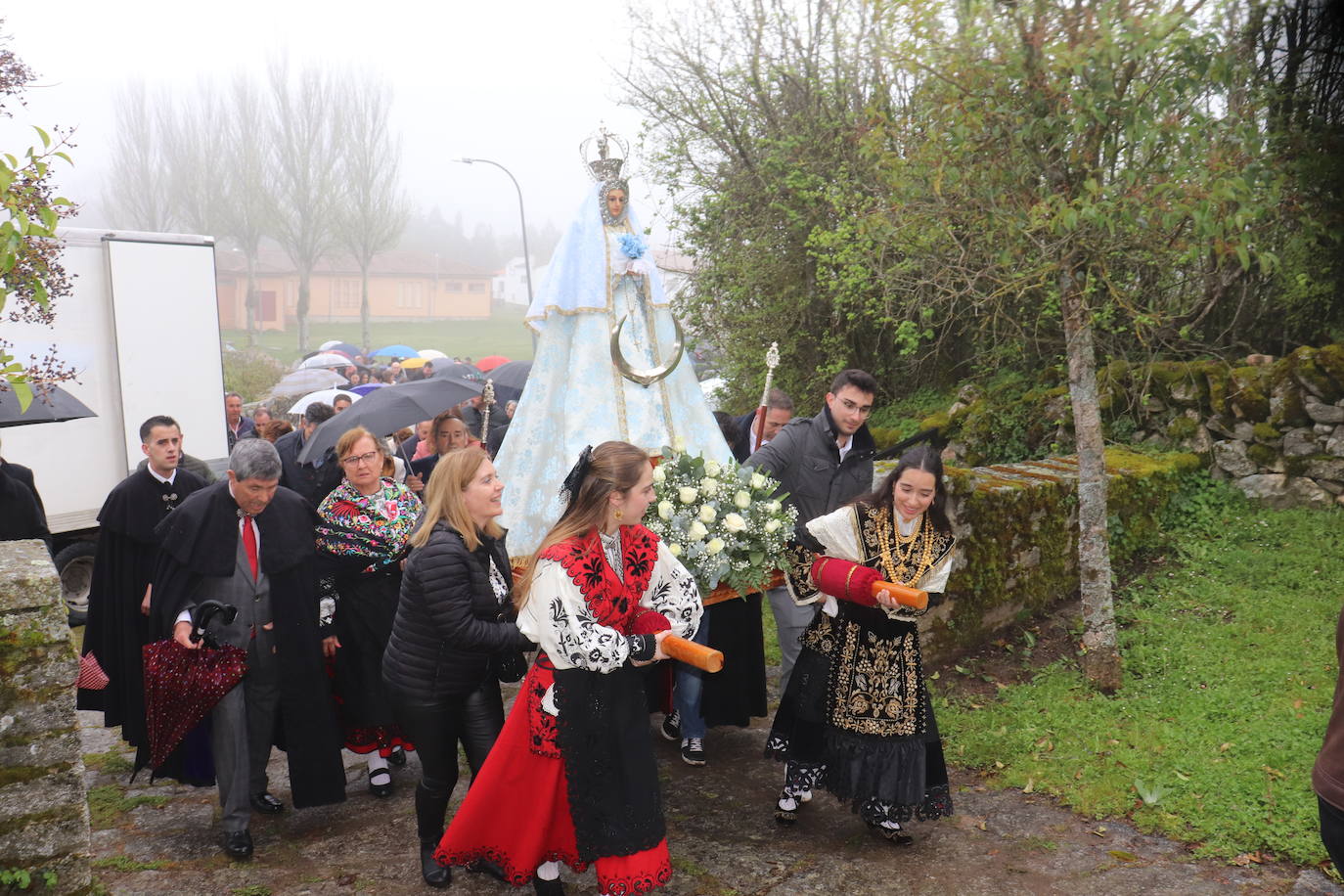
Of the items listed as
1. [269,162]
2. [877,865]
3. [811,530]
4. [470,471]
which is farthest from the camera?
[269,162]

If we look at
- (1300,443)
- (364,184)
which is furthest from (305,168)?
(1300,443)

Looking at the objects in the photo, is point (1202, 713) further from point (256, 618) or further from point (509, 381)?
point (509, 381)

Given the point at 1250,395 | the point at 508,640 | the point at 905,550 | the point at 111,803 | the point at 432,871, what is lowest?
the point at 111,803

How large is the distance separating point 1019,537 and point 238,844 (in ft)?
16.9

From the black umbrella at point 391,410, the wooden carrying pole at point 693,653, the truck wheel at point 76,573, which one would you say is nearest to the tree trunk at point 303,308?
the truck wheel at point 76,573

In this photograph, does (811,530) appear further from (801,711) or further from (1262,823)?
(1262,823)

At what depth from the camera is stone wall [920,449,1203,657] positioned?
6.82 metres

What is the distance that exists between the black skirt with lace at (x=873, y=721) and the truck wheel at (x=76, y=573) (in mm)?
6979

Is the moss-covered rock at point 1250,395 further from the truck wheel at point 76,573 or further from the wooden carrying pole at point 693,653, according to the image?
Result: the truck wheel at point 76,573

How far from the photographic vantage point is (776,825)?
197 inches

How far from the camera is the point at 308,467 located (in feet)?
25.1

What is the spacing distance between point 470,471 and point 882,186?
24.1 feet

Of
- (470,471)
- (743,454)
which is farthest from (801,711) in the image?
(743,454)

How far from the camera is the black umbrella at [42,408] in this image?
24.0 feet
